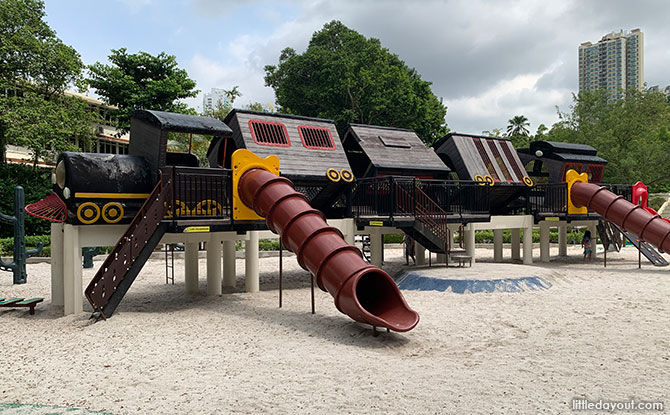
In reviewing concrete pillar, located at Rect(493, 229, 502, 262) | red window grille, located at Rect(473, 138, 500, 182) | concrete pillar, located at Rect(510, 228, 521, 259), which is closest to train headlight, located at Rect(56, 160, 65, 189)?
red window grille, located at Rect(473, 138, 500, 182)

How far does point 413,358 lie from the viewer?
8.07m

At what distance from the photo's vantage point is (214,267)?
14.5 m

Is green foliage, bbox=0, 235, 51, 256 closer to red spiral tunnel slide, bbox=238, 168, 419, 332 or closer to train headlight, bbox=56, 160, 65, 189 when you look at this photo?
train headlight, bbox=56, 160, 65, 189

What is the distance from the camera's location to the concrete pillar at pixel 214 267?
47.2ft

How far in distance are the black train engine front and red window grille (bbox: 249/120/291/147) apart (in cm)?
412

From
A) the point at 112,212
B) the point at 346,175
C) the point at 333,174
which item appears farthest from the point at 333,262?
the point at 346,175

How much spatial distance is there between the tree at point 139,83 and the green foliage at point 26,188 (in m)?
6.87

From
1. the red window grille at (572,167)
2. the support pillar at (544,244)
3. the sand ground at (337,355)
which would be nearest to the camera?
the sand ground at (337,355)

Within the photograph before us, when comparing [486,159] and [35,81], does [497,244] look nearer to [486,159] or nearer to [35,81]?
[486,159]

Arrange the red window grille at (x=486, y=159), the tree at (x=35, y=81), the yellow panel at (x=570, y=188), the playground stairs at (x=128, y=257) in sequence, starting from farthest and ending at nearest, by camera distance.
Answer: the tree at (x=35, y=81) → the yellow panel at (x=570, y=188) → the red window grille at (x=486, y=159) → the playground stairs at (x=128, y=257)

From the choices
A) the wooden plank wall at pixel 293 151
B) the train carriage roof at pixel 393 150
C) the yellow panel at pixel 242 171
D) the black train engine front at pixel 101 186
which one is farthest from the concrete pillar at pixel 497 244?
the black train engine front at pixel 101 186

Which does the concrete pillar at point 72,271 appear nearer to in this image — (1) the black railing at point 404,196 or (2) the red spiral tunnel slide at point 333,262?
(2) the red spiral tunnel slide at point 333,262

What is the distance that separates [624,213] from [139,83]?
30.7m

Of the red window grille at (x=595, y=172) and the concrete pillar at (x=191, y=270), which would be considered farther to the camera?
the red window grille at (x=595, y=172)
